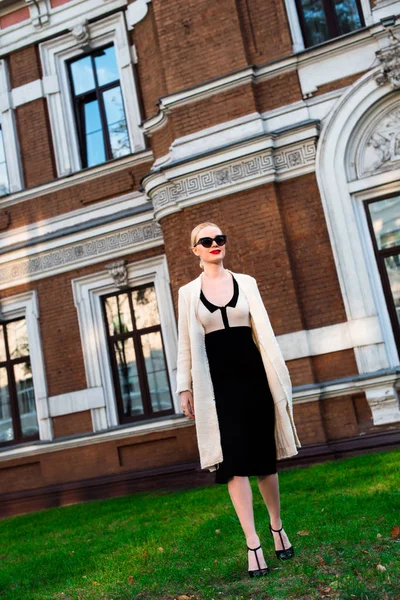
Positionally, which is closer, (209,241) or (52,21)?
(209,241)

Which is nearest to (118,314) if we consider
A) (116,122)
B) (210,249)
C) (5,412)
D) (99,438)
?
(99,438)

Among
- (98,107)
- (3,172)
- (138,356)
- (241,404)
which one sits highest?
(98,107)

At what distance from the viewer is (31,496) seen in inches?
460

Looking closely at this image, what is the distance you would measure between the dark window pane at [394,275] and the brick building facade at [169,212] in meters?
0.02

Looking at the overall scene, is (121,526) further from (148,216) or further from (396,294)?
(148,216)

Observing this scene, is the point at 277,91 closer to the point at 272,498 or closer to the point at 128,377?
the point at 128,377

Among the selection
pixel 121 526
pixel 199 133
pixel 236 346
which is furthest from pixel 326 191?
pixel 236 346

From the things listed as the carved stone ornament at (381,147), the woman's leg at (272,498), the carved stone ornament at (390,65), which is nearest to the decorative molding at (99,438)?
the carved stone ornament at (381,147)

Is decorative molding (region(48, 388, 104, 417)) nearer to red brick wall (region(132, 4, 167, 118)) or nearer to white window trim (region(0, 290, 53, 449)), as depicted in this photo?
white window trim (region(0, 290, 53, 449))

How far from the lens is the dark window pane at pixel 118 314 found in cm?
1184

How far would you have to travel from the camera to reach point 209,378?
13.7ft

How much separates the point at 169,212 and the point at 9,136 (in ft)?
14.1

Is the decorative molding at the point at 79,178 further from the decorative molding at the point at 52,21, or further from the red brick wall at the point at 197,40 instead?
the decorative molding at the point at 52,21

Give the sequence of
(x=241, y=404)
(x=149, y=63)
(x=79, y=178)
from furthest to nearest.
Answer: (x=79, y=178) < (x=149, y=63) < (x=241, y=404)
